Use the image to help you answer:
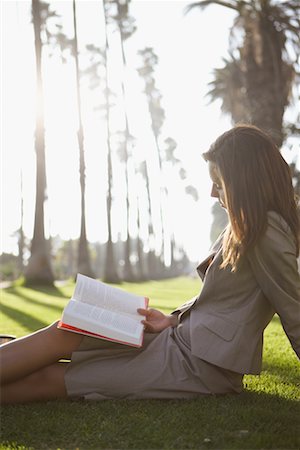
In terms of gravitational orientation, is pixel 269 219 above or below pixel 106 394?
above

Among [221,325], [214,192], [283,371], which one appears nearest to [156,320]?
[221,325]

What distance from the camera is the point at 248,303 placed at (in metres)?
3.51

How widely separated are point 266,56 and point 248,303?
48.2ft

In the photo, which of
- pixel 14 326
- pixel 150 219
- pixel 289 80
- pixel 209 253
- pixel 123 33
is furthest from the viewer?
pixel 150 219

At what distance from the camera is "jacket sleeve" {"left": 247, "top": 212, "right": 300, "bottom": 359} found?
11.0 feet

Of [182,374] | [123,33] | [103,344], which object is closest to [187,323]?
[182,374]

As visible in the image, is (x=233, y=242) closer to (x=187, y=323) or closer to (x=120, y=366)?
(x=187, y=323)

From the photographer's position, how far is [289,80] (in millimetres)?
18375

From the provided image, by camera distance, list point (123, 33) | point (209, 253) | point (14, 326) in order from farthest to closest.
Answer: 1. point (123, 33)
2. point (14, 326)
3. point (209, 253)

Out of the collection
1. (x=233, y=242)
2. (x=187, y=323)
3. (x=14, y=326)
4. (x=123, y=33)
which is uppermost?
(x=123, y=33)

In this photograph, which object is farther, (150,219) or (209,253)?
(150,219)

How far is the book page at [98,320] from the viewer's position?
10.9ft

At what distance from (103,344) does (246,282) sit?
0.95 meters

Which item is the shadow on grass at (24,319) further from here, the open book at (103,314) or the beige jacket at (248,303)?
the beige jacket at (248,303)
